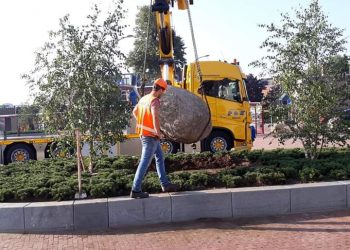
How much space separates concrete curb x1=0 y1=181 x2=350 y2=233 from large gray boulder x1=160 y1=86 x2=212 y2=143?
59.1 inches

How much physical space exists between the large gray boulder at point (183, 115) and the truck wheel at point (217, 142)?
727cm

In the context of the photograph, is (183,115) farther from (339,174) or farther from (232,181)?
(339,174)

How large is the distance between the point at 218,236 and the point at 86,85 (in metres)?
3.87

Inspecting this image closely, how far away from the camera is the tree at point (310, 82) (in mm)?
9453

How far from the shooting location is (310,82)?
9656 millimetres

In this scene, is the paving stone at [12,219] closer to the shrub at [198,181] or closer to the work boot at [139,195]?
the work boot at [139,195]

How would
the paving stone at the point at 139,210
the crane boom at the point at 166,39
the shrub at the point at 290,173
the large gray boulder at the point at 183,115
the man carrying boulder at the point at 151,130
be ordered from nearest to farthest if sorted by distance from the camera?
the paving stone at the point at 139,210
the man carrying boulder at the point at 151,130
the shrub at the point at 290,173
the large gray boulder at the point at 183,115
the crane boom at the point at 166,39

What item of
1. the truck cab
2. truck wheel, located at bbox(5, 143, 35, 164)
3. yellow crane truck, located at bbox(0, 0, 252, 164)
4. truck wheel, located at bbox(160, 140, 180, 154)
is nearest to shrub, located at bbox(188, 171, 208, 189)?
yellow crane truck, located at bbox(0, 0, 252, 164)

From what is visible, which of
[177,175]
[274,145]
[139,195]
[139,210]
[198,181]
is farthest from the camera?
[274,145]

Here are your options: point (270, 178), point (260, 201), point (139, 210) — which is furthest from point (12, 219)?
point (270, 178)

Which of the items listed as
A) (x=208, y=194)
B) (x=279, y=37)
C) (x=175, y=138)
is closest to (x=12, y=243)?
(x=208, y=194)

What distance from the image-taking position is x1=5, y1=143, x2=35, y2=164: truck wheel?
17.7 metres

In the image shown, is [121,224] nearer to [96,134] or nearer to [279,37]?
[96,134]

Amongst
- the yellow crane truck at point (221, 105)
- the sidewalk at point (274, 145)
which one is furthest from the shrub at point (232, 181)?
the yellow crane truck at point (221, 105)
